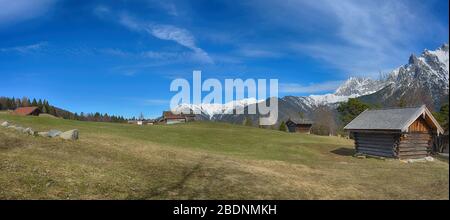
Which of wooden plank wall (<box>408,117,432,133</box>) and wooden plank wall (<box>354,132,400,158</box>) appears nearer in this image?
wooden plank wall (<box>354,132,400,158</box>)

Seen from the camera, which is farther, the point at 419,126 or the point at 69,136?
the point at 419,126

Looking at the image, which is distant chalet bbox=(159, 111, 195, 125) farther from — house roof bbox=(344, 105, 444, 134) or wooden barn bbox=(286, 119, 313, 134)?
house roof bbox=(344, 105, 444, 134)

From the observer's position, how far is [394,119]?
34.8m

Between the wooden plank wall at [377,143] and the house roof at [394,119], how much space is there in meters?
0.91

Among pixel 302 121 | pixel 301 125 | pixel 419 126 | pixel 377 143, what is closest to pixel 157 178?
pixel 377 143

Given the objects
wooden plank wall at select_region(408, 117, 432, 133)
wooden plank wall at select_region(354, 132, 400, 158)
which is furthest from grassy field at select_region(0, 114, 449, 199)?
wooden plank wall at select_region(408, 117, 432, 133)

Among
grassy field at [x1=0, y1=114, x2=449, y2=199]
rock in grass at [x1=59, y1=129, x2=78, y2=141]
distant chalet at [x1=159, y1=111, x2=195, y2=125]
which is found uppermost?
distant chalet at [x1=159, y1=111, x2=195, y2=125]

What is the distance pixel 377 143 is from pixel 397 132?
3296 millimetres

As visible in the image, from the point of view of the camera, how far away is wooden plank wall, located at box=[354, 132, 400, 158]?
3381 cm

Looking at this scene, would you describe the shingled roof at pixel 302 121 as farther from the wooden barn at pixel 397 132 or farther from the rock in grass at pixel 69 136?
the rock in grass at pixel 69 136

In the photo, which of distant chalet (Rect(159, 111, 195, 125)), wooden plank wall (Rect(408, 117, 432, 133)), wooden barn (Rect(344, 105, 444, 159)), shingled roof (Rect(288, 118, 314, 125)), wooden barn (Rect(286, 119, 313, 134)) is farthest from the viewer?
distant chalet (Rect(159, 111, 195, 125))

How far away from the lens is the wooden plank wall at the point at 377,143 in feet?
111

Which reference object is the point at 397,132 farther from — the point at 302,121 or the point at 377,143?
the point at 302,121

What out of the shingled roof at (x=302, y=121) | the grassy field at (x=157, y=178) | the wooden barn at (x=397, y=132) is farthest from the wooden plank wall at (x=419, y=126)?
the shingled roof at (x=302, y=121)
